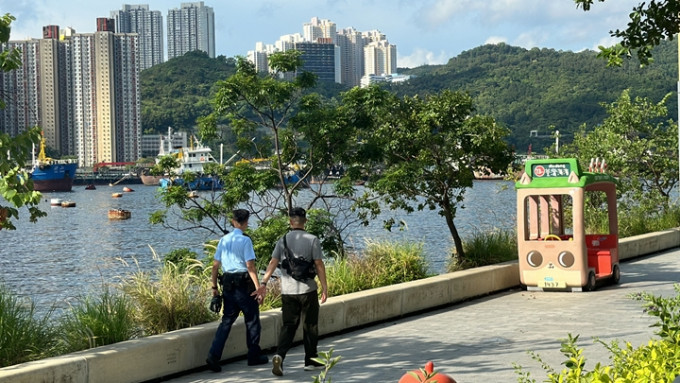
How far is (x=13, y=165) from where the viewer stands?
850 cm

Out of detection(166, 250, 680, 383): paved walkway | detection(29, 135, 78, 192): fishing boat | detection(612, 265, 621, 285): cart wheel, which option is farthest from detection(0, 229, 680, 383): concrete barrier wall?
detection(29, 135, 78, 192): fishing boat

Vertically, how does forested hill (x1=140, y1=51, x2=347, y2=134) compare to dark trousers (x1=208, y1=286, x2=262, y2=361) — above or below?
above

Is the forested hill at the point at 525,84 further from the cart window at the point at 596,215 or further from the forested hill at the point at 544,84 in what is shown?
the cart window at the point at 596,215

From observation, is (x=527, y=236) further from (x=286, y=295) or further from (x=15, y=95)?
(x=15, y=95)

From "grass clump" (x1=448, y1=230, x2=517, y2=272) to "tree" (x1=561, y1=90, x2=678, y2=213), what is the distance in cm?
1010

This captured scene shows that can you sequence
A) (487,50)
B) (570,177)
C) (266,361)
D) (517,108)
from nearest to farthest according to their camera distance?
(266,361)
(570,177)
(517,108)
(487,50)

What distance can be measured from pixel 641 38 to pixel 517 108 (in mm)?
122329

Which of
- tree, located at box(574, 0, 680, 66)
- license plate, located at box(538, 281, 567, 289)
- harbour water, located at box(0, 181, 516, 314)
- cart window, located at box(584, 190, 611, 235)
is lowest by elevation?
harbour water, located at box(0, 181, 516, 314)

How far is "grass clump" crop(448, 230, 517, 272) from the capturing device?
57.1 ft

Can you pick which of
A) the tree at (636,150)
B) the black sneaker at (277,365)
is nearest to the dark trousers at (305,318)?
the black sneaker at (277,365)

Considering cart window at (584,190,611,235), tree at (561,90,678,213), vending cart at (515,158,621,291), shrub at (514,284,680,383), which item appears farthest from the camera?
tree at (561,90,678,213)

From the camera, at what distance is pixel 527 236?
1652 cm

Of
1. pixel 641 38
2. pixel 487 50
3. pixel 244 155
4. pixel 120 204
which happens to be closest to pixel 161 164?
pixel 244 155

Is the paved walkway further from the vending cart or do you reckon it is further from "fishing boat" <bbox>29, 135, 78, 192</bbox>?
"fishing boat" <bbox>29, 135, 78, 192</bbox>
